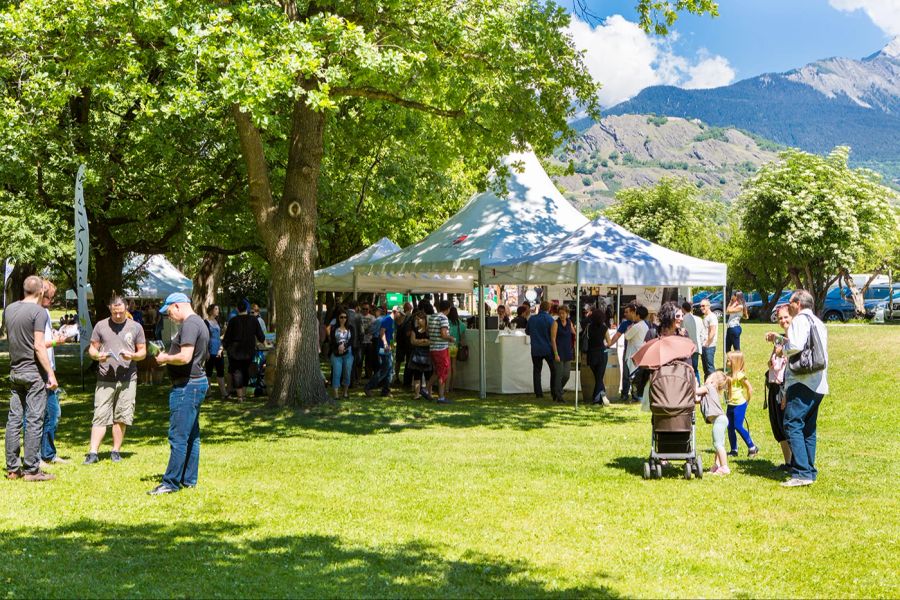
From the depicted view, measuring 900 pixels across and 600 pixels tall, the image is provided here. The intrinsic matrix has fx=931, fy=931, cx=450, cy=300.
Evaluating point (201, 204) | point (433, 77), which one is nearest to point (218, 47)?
point (433, 77)

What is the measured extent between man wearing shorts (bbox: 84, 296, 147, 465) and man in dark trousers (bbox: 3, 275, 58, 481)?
78 cm

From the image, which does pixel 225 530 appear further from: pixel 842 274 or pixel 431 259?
pixel 842 274

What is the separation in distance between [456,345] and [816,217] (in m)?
32.8

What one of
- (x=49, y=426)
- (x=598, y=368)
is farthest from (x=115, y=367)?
(x=598, y=368)

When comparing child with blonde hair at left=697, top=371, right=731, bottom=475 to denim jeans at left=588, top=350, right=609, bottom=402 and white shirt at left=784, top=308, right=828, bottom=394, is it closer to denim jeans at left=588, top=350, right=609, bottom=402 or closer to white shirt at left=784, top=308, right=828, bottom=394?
white shirt at left=784, top=308, right=828, bottom=394

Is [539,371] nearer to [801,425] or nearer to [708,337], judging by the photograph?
[708,337]

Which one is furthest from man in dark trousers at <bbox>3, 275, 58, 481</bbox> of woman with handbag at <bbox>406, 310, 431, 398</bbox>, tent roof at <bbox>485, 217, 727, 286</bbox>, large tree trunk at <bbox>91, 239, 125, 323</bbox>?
large tree trunk at <bbox>91, 239, 125, 323</bbox>

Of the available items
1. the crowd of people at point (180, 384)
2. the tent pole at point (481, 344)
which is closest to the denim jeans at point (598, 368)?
the tent pole at point (481, 344)

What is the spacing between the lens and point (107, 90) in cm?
1199

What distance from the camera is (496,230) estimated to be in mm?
17922

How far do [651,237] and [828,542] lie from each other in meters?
61.2

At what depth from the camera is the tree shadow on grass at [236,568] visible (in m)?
5.48

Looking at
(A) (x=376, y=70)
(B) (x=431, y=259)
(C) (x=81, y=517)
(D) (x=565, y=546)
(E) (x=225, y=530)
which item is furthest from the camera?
(B) (x=431, y=259)

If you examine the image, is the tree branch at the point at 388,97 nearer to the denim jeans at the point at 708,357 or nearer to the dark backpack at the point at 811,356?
the denim jeans at the point at 708,357
